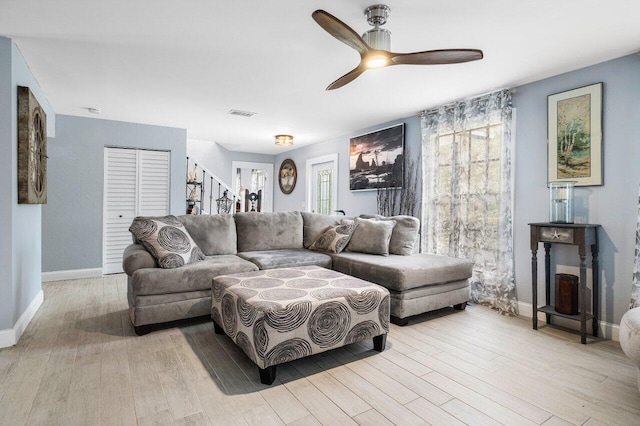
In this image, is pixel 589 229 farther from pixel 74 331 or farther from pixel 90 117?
pixel 90 117

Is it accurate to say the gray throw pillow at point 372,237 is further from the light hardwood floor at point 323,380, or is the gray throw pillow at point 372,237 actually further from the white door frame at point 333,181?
the white door frame at point 333,181

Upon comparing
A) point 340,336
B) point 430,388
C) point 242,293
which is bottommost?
point 430,388

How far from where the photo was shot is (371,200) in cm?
512

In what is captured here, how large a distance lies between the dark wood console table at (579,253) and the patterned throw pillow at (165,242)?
122 inches

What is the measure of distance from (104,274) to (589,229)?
18.9 feet

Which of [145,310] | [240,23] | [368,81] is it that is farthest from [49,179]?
[368,81]

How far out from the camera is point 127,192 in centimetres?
501

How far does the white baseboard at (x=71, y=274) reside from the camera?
14.5 feet

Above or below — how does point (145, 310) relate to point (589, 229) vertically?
below

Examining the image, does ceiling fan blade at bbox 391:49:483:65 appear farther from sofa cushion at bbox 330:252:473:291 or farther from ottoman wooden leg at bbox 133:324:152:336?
ottoman wooden leg at bbox 133:324:152:336

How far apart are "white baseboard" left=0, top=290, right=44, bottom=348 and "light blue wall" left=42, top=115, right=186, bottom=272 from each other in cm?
151

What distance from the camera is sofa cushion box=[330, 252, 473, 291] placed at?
2.97 m

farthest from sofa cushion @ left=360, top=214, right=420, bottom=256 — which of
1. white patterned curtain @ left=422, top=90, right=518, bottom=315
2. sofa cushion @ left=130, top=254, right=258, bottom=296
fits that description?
sofa cushion @ left=130, top=254, right=258, bottom=296

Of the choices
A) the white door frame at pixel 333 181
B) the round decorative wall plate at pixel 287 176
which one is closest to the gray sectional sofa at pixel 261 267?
the white door frame at pixel 333 181
